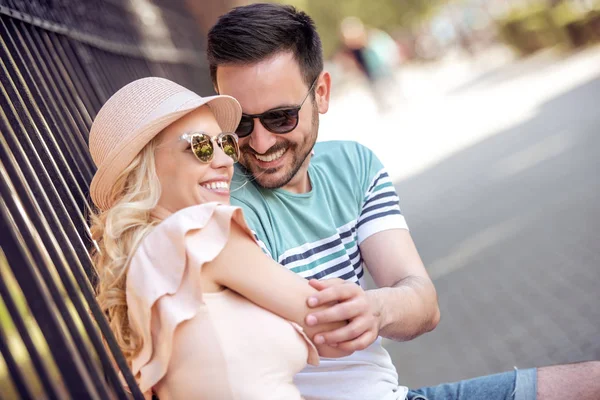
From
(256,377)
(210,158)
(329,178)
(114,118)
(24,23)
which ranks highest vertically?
(24,23)

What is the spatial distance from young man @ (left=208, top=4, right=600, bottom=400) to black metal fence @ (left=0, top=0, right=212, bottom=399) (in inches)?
23.4

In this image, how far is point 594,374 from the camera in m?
2.62

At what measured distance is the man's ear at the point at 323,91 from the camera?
331 centimetres

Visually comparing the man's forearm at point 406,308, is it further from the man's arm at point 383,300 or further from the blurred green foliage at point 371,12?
the blurred green foliage at point 371,12

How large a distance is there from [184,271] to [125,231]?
307 mm

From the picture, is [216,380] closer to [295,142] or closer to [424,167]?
[295,142]

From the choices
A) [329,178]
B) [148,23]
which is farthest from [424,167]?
[329,178]

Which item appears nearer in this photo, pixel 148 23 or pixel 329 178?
pixel 329 178

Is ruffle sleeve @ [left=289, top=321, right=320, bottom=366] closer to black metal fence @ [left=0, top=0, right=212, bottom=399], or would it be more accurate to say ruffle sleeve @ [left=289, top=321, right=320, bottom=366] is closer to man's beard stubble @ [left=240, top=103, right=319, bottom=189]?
black metal fence @ [left=0, top=0, right=212, bottom=399]

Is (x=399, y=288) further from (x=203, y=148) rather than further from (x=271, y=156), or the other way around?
(x=203, y=148)

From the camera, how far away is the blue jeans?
267 centimetres

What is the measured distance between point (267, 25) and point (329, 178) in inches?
25.0

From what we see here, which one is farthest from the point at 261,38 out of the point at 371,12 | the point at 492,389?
the point at 371,12

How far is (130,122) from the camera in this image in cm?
236
